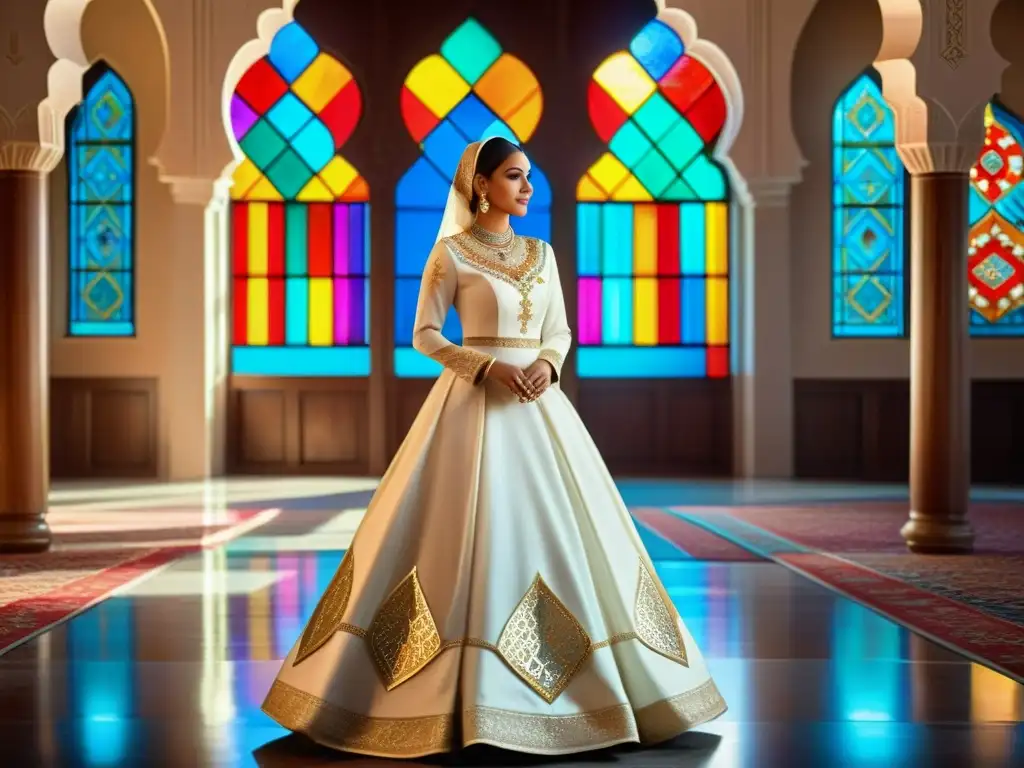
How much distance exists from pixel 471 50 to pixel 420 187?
4.64 ft

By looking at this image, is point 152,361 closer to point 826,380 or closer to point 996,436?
point 826,380

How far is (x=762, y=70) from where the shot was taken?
13320 millimetres

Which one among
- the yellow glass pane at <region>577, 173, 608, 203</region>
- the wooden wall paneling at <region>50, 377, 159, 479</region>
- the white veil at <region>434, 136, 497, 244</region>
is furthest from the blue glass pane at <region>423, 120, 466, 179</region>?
the white veil at <region>434, 136, 497, 244</region>

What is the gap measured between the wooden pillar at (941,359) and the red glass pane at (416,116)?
7.01 m

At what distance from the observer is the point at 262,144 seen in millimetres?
14500

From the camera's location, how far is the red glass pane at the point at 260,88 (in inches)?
569

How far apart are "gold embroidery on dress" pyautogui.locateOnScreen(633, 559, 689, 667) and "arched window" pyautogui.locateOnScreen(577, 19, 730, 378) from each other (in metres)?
10.6

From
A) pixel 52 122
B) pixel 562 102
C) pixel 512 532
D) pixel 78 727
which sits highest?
pixel 562 102

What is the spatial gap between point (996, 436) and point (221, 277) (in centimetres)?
744

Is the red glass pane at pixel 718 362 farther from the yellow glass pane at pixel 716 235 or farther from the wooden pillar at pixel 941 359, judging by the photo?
the wooden pillar at pixel 941 359

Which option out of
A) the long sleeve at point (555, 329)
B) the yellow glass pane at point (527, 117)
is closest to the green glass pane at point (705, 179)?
the yellow glass pane at point (527, 117)

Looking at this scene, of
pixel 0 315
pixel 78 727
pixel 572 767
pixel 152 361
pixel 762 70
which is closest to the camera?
pixel 572 767

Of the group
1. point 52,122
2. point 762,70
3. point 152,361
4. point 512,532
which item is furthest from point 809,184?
point 512,532

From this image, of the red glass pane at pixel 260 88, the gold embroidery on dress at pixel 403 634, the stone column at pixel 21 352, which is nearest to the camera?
the gold embroidery on dress at pixel 403 634
